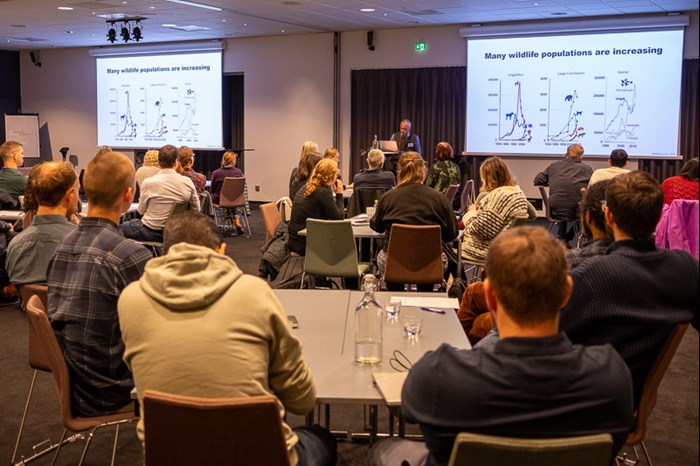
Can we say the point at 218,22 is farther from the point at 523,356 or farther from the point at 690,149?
the point at 523,356

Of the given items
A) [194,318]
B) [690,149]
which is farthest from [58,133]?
[194,318]

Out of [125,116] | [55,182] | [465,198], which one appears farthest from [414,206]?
[125,116]

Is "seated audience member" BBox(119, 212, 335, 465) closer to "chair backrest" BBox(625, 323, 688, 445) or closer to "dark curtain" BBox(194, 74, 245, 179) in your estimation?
"chair backrest" BBox(625, 323, 688, 445)

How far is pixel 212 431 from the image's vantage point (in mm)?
1930

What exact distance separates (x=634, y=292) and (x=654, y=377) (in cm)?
34

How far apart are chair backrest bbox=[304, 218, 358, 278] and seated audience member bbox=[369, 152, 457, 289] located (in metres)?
0.31

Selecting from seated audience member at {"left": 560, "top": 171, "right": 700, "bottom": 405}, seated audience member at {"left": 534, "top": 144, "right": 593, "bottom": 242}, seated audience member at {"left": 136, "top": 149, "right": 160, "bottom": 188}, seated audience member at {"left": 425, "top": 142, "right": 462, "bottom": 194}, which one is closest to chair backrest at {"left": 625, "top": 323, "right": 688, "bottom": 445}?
seated audience member at {"left": 560, "top": 171, "right": 700, "bottom": 405}

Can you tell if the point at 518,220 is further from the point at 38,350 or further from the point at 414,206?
the point at 38,350

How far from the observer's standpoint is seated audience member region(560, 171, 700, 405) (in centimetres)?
249

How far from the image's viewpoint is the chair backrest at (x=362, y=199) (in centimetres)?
767

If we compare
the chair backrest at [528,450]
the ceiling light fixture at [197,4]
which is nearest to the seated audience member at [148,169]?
the ceiling light fixture at [197,4]

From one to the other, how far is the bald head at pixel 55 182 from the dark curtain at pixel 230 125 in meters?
11.1

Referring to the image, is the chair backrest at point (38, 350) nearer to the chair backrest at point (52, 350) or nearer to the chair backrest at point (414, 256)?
the chair backrest at point (52, 350)

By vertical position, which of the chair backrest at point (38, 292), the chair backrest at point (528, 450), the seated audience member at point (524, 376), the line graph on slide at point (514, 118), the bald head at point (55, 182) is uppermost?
the line graph on slide at point (514, 118)
